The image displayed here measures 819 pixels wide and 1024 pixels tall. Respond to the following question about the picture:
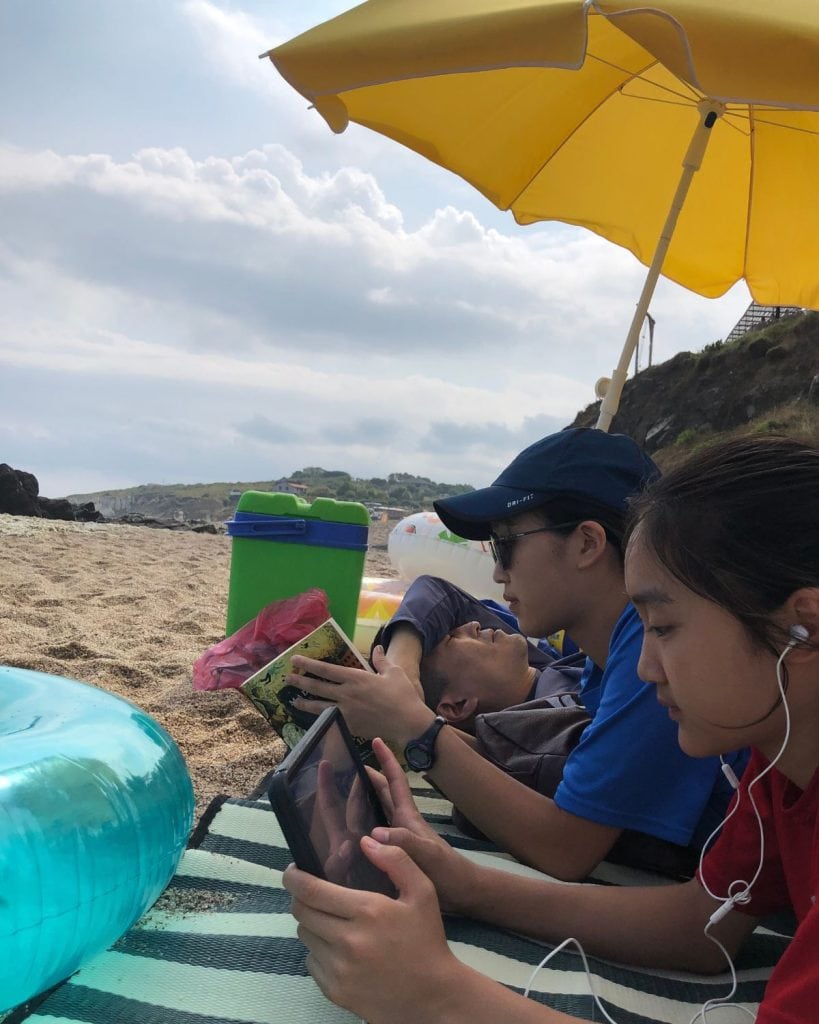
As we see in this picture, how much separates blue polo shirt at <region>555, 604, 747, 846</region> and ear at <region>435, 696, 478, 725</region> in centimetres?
99

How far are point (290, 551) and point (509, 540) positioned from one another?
134cm

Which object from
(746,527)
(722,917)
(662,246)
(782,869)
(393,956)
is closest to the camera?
(393,956)

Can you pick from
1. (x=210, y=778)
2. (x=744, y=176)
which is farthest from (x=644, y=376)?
(x=210, y=778)

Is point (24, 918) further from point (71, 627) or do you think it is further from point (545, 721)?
point (71, 627)

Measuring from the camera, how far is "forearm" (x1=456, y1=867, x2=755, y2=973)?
162cm

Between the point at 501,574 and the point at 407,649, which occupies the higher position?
the point at 501,574

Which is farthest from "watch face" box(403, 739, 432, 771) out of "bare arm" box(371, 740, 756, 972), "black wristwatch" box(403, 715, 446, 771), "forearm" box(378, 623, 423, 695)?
"forearm" box(378, 623, 423, 695)

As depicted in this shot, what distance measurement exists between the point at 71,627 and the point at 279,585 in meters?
2.04

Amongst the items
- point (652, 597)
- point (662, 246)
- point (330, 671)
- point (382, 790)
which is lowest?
point (382, 790)

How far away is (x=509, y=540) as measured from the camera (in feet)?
7.46

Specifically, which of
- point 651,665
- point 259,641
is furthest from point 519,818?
point 259,641

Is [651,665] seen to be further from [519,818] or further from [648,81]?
[648,81]

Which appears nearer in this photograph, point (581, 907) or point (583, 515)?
point (581, 907)

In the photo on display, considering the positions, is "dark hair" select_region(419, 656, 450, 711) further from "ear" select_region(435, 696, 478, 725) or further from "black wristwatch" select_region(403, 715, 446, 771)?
"black wristwatch" select_region(403, 715, 446, 771)
